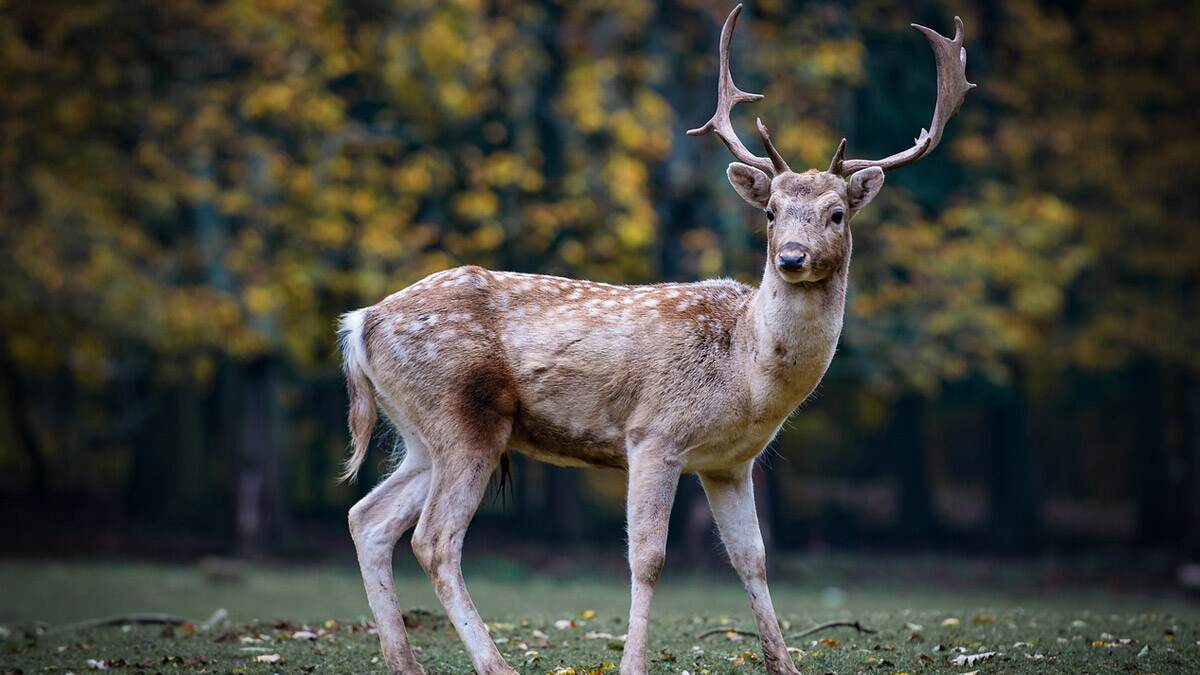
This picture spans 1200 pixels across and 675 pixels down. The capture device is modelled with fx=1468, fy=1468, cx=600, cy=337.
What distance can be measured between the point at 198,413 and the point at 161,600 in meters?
8.90

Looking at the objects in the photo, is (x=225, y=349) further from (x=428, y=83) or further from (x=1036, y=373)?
(x=1036, y=373)

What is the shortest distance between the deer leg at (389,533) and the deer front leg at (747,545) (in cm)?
149

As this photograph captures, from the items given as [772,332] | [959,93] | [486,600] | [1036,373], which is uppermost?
[959,93]

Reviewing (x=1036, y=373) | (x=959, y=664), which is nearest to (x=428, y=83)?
(x=1036, y=373)

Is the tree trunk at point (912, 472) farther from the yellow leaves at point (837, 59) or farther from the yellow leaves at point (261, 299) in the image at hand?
the yellow leaves at point (261, 299)

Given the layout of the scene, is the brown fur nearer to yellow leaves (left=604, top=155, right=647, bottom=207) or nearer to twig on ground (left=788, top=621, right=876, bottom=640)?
twig on ground (left=788, top=621, right=876, bottom=640)

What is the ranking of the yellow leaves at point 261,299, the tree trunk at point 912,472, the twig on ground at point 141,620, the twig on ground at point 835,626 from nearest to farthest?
1. the twig on ground at point 835,626
2. the twig on ground at point 141,620
3. the yellow leaves at point 261,299
4. the tree trunk at point 912,472

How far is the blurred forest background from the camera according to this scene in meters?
18.3

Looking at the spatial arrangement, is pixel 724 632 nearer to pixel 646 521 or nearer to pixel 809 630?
pixel 809 630

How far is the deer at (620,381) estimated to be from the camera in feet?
23.2

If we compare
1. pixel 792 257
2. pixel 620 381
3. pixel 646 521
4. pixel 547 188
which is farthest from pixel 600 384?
pixel 547 188

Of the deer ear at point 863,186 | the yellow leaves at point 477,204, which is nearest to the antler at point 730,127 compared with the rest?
the deer ear at point 863,186

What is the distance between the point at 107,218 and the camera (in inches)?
742

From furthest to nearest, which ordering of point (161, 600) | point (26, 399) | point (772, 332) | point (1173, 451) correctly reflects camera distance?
point (26, 399), point (1173, 451), point (161, 600), point (772, 332)
